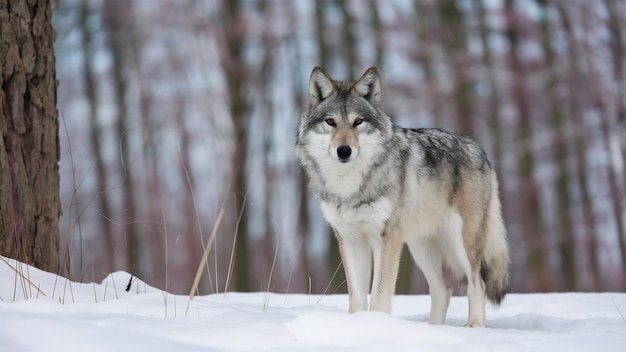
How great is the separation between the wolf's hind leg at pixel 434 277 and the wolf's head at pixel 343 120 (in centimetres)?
108

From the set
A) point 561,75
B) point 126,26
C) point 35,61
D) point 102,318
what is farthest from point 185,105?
point 102,318

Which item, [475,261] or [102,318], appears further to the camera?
[475,261]

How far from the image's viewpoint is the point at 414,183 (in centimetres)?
472

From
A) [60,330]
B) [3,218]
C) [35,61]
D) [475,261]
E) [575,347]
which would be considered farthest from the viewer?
[475,261]

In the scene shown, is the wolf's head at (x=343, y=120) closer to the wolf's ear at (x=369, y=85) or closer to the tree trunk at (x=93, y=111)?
the wolf's ear at (x=369, y=85)

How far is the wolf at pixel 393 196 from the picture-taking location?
14.5ft

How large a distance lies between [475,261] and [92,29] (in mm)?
13404

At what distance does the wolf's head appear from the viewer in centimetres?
435

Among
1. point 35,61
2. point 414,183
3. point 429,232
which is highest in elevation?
point 35,61

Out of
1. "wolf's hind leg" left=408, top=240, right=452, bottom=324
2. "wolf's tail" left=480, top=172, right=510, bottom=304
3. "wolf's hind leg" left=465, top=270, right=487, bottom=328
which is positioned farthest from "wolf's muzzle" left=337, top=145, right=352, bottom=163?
"wolf's tail" left=480, top=172, right=510, bottom=304

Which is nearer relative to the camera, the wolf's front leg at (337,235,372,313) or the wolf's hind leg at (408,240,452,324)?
the wolf's front leg at (337,235,372,313)

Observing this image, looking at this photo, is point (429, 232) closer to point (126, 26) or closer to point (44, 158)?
point (44, 158)

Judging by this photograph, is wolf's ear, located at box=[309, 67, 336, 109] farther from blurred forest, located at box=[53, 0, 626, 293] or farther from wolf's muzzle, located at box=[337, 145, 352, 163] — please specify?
blurred forest, located at box=[53, 0, 626, 293]

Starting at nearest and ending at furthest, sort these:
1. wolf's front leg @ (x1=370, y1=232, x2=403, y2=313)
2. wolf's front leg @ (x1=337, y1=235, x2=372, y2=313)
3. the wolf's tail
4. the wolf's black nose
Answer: the wolf's black nose → wolf's front leg @ (x1=370, y1=232, x2=403, y2=313) → wolf's front leg @ (x1=337, y1=235, x2=372, y2=313) → the wolf's tail
